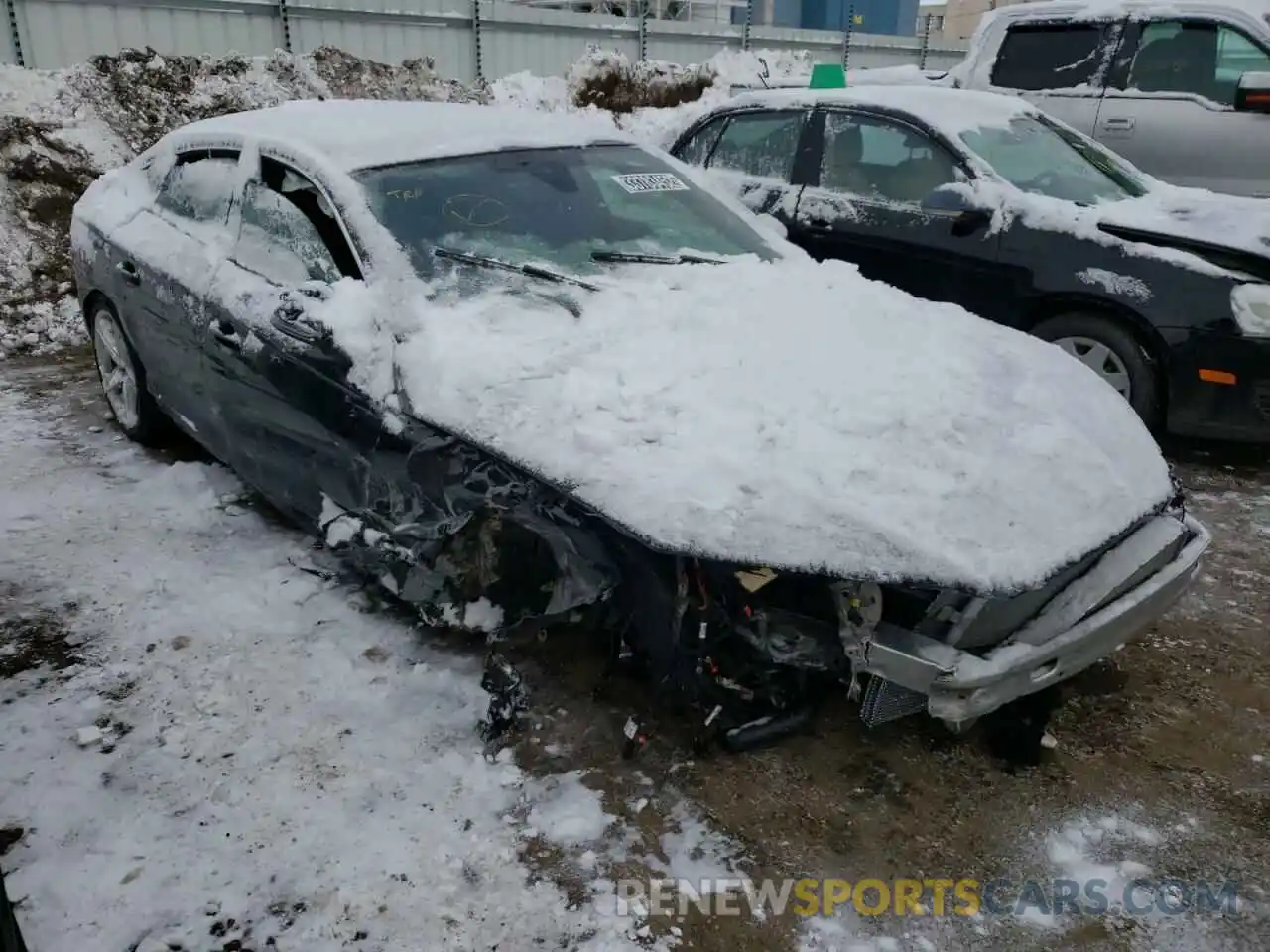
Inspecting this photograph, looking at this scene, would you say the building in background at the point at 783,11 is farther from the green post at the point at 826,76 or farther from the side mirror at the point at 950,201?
the side mirror at the point at 950,201

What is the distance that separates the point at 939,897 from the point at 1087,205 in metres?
3.78

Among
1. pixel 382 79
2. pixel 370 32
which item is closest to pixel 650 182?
pixel 382 79

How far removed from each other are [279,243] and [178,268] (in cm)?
69

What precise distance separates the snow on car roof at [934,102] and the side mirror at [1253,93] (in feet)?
5.42

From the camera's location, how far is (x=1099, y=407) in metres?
2.85

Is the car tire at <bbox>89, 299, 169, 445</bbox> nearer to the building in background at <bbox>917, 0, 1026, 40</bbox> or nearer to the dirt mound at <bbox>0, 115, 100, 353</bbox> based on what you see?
the dirt mound at <bbox>0, 115, 100, 353</bbox>

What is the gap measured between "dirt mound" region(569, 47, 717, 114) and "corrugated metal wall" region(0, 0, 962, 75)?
1.62 ft

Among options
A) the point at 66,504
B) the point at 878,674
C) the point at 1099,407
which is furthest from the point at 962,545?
the point at 66,504

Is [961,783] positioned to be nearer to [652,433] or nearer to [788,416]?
[788,416]

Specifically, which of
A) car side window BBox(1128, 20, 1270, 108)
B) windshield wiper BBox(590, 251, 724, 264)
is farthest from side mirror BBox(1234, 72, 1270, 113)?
windshield wiper BBox(590, 251, 724, 264)

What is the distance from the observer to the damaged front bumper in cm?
223

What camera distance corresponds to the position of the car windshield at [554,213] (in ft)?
10.5

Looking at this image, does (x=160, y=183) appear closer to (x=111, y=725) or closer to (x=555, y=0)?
(x=111, y=725)

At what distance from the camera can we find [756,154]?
5.79 m
